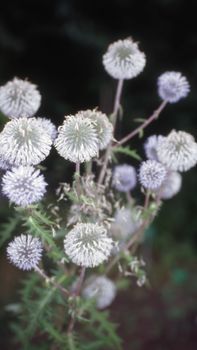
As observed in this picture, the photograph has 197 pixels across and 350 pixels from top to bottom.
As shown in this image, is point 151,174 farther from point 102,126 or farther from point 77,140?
point 77,140

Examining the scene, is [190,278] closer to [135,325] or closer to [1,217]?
[135,325]

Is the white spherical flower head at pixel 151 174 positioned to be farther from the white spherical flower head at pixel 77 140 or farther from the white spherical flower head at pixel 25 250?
the white spherical flower head at pixel 25 250

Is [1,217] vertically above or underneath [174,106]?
underneath

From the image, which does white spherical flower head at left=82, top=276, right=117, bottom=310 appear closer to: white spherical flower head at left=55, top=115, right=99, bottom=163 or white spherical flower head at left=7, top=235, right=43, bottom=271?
white spherical flower head at left=7, top=235, right=43, bottom=271

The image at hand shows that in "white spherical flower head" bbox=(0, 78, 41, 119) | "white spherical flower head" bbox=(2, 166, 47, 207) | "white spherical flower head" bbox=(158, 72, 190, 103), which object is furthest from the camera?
"white spherical flower head" bbox=(158, 72, 190, 103)

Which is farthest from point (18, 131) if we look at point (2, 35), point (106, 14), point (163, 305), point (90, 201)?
point (163, 305)

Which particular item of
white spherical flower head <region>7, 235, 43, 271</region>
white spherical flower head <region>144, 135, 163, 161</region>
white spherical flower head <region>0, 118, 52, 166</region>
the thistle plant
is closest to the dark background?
the thistle plant
